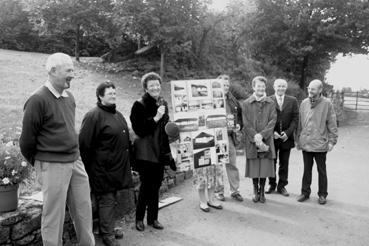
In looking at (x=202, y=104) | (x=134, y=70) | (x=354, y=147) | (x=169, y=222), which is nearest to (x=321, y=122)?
(x=202, y=104)

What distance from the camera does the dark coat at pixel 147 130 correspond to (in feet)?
15.1

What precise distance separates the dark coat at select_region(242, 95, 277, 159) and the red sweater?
3.15m

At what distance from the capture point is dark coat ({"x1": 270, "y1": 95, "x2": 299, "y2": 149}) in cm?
614

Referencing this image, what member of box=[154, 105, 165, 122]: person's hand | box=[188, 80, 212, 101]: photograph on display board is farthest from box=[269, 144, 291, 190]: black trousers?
box=[154, 105, 165, 122]: person's hand

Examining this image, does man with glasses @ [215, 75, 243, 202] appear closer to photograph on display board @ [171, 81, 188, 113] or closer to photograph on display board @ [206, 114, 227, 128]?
photograph on display board @ [206, 114, 227, 128]

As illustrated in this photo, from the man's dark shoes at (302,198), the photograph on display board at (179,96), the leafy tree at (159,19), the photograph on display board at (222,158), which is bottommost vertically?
the man's dark shoes at (302,198)

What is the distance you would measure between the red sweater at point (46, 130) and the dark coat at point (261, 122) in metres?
3.15

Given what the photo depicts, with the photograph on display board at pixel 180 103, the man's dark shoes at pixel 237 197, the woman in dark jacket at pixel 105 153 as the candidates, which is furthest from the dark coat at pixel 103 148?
the man's dark shoes at pixel 237 197

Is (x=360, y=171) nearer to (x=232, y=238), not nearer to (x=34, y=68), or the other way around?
(x=232, y=238)

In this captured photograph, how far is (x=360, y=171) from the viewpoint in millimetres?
8016

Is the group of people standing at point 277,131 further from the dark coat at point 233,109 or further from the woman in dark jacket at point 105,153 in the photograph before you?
the woman in dark jacket at point 105,153

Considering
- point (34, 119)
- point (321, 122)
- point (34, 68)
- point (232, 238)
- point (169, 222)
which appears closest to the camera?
point (34, 119)

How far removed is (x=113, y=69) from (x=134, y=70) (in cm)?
91

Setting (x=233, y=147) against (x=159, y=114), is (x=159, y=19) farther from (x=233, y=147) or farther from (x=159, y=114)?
(x=159, y=114)
